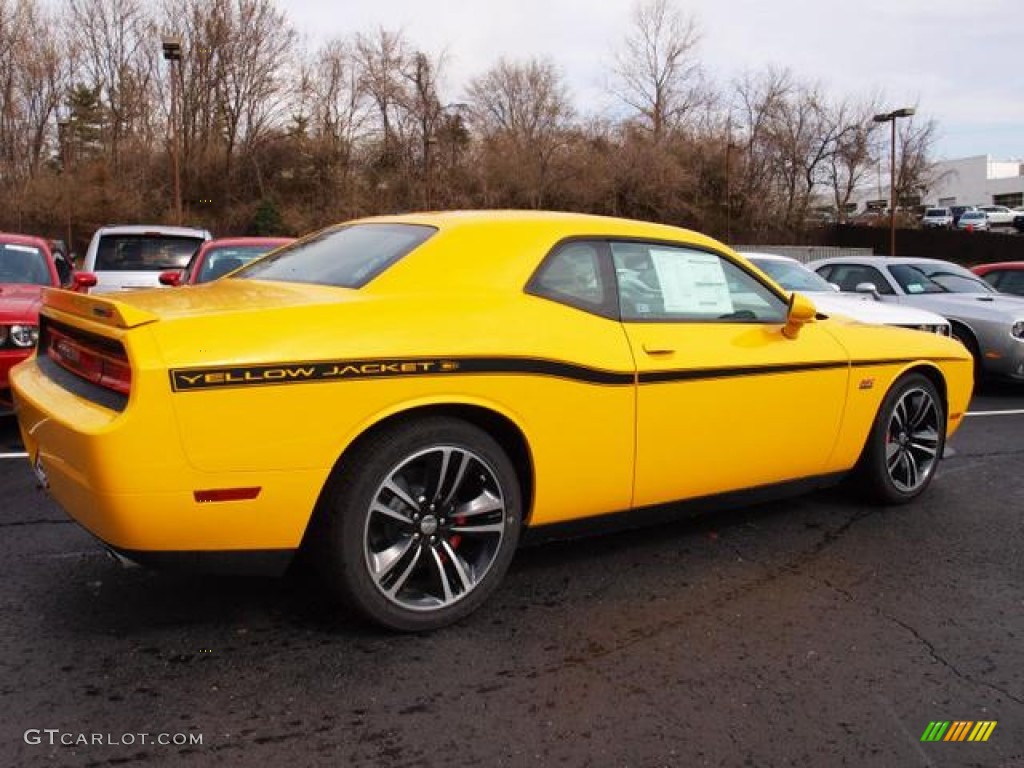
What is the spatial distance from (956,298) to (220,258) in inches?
310

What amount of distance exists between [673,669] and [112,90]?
145ft

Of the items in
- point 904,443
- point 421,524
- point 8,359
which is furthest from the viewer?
point 8,359

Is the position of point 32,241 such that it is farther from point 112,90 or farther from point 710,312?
point 112,90

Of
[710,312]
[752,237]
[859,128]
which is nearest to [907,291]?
[710,312]

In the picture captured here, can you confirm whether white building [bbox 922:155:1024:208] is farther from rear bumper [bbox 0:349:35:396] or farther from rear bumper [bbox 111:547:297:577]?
rear bumper [bbox 111:547:297:577]

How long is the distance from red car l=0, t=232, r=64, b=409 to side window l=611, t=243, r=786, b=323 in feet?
9.30

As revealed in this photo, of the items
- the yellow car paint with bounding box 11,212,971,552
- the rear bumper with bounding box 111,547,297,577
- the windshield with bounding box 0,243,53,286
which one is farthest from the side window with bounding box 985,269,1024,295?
the rear bumper with bounding box 111,547,297,577

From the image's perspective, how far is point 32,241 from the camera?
786 cm

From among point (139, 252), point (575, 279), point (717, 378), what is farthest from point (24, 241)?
point (717, 378)

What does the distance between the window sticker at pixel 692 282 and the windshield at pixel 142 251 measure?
820cm

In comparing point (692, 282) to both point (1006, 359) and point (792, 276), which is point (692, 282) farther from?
point (1006, 359)

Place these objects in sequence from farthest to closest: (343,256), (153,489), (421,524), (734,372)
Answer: (734,372) → (343,256) → (421,524) → (153,489)

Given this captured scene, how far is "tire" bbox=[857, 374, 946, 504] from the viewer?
4617 millimetres

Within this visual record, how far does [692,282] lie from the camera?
3930mm
